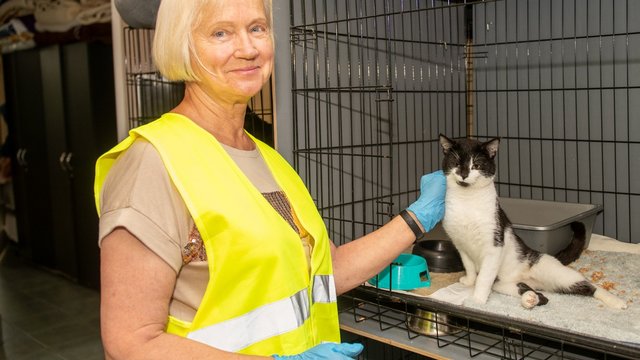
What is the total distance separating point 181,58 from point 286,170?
0.37m

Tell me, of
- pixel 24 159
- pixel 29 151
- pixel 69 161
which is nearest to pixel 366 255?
pixel 69 161

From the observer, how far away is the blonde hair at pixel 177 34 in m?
0.97

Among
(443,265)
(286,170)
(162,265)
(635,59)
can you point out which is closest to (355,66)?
(443,265)

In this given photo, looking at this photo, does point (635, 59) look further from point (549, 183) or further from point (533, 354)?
point (533, 354)

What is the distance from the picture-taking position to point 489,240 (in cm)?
145

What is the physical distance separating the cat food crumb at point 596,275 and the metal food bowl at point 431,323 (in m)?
0.51

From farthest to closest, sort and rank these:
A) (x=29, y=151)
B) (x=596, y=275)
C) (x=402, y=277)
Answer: (x=29, y=151)
(x=596, y=275)
(x=402, y=277)

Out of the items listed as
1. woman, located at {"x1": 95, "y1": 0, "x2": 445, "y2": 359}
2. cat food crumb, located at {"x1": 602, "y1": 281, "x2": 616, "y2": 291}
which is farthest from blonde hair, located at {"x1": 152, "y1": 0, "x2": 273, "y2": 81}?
cat food crumb, located at {"x1": 602, "y1": 281, "x2": 616, "y2": 291}

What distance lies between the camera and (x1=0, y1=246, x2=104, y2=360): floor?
3.01 meters

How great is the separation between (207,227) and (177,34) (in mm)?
341

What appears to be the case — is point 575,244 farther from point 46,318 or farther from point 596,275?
point 46,318

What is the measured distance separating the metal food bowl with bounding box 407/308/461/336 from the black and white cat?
4.0 inches

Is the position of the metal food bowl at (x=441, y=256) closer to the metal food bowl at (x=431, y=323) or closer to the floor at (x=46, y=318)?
the metal food bowl at (x=431, y=323)

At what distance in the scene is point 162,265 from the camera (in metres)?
0.87
